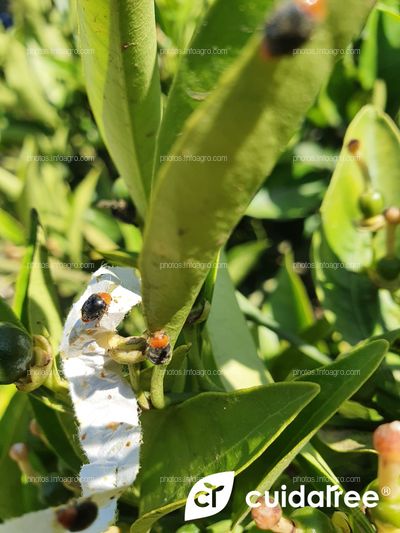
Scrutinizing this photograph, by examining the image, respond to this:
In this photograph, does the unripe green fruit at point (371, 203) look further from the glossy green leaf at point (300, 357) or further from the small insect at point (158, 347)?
the small insect at point (158, 347)

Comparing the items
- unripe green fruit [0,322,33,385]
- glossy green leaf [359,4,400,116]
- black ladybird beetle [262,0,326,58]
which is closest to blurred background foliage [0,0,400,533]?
glossy green leaf [359,4,400,116]

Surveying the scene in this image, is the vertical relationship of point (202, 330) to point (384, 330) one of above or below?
above

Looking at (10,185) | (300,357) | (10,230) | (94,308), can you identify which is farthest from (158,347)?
(10,185)

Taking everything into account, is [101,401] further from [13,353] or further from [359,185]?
[359,185]

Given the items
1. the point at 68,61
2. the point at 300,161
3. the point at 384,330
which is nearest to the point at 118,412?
the point at 384,330

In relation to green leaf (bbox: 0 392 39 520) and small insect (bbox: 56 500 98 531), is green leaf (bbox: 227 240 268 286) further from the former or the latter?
small insect (bbox: 56 500 98 531)

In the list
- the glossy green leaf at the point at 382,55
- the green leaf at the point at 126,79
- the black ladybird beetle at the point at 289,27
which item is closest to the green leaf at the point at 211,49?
the green leaf at the point at 126,79

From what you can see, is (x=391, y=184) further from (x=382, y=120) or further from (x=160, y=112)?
(x=160, y=112)
